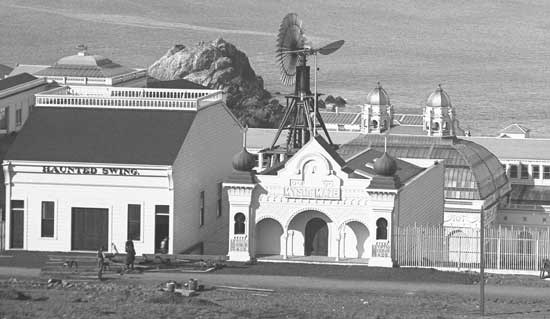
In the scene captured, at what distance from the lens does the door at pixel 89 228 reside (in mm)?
81125

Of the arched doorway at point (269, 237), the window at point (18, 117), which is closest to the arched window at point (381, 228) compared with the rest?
the arched doorway at point (269, 237)

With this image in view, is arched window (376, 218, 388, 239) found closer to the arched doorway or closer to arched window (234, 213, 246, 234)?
the arched doorway

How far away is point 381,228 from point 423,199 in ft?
22.7

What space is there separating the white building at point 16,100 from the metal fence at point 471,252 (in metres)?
19.5

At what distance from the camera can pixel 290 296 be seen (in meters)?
71.5

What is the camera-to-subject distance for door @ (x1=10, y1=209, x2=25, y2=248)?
3214 inches

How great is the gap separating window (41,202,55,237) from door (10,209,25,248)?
0.88m

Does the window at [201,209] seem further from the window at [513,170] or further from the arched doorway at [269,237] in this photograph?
the window at [513,170]

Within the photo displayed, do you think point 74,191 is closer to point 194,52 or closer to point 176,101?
point 176,101

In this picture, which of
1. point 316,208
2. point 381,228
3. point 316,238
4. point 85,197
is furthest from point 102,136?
point 381,228

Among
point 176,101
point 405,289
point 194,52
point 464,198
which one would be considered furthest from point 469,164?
point 194,52

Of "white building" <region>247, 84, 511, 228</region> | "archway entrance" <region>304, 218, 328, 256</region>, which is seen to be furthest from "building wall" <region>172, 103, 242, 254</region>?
"white building" <region>247, 84, 511, 228</region>

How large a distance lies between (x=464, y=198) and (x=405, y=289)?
31.3 meters

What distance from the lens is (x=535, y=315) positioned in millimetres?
68312
